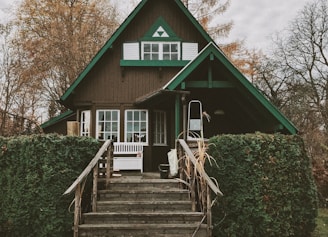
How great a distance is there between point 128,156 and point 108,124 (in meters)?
1.59

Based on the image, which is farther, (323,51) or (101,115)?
(323,51)

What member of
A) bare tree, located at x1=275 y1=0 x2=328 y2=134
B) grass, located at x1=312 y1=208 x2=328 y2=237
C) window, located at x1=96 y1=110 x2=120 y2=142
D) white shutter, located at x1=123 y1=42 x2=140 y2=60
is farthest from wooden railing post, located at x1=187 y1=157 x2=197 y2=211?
bare tree, located at x1=275 y1=0 x2=328 y2=134

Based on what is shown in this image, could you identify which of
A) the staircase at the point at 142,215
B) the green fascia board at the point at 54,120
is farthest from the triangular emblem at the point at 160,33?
the staircase at the point at 142,215

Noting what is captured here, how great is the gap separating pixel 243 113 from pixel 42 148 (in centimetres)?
857

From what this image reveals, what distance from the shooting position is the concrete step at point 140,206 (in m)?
7.58

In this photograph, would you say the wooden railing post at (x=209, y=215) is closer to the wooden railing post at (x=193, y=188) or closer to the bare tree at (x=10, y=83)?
the wooden railing post at (x=193, y=188)

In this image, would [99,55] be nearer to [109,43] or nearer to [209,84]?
[109,43]

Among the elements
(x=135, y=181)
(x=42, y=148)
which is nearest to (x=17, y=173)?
(x=42, y=148)

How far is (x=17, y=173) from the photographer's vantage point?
7348 mm

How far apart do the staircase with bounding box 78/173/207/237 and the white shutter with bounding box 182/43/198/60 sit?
23.7 feet

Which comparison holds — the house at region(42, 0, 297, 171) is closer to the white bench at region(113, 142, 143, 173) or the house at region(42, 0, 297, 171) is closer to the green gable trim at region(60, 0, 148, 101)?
the green gable trim at region(60, 0, 148, 101)

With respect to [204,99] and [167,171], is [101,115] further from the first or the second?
[167,171]

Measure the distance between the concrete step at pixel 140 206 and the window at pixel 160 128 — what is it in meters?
6.22

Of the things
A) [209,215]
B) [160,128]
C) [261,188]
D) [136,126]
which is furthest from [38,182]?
[160,128]
